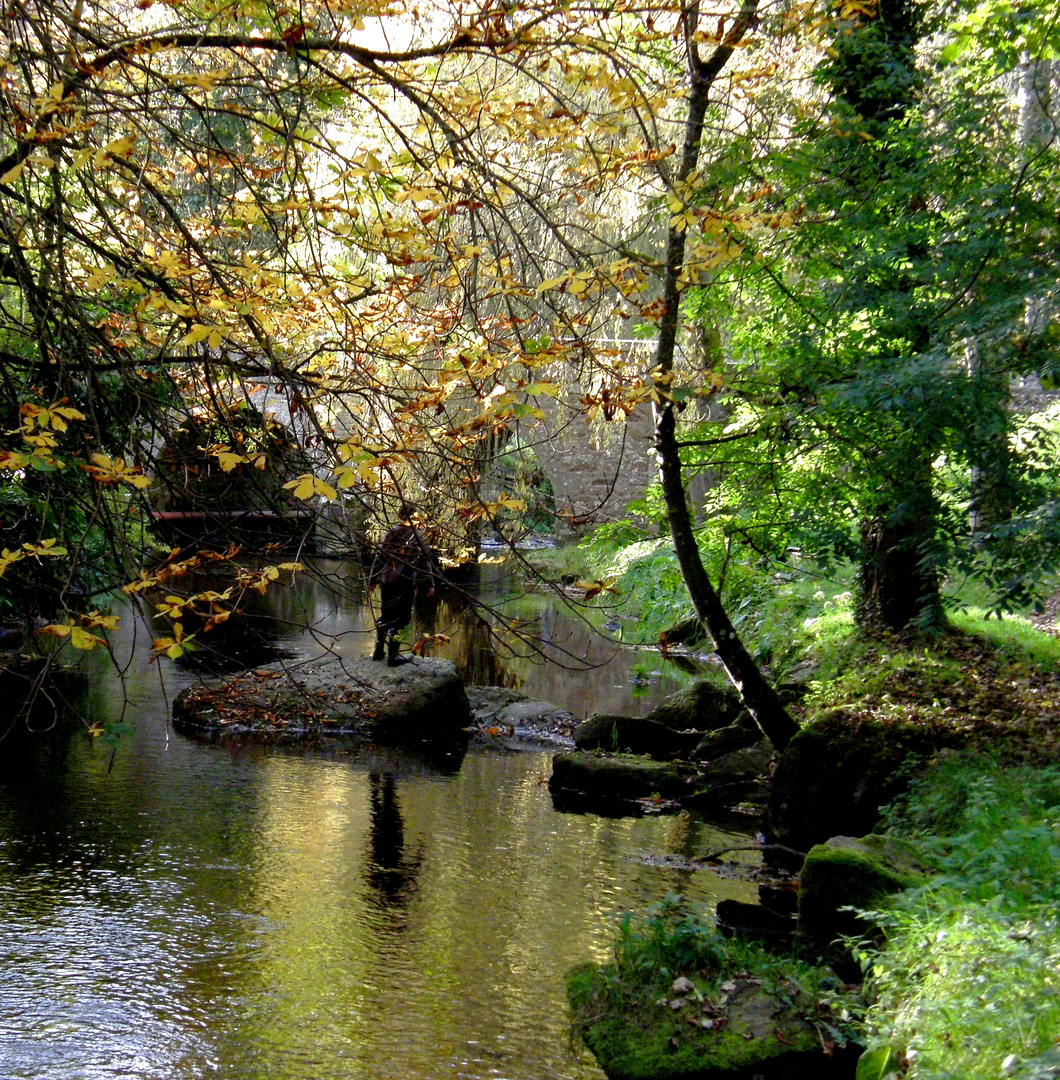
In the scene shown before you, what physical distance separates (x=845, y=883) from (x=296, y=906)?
3.21 metres

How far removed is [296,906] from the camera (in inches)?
254

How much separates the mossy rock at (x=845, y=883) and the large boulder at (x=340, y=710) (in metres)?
5.61

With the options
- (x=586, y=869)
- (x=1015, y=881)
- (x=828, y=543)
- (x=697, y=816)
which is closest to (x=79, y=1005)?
(x=586, y=869)

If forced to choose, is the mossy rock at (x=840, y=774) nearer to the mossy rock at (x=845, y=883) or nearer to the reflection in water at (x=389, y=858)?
the mossy rock at (x=845, y=883)

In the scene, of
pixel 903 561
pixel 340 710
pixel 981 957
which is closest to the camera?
pixel 981 957

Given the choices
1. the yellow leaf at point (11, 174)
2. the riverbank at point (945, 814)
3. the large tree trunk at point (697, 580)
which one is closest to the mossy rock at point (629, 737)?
the riverbank at point (945, 814)

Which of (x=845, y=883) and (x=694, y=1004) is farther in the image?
(x=845, y=883)

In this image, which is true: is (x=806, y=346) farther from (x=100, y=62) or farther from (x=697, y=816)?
(x=100, y=62)

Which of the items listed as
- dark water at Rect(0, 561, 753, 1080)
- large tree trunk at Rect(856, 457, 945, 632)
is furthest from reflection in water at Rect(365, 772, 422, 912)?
large tree trunk at Rect(856, 457, 945, 632)

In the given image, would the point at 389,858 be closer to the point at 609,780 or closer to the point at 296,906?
the point at 296,906

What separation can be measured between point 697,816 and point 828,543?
253cm

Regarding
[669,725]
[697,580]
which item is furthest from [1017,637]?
[669,725]

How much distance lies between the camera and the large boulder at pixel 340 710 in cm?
1094

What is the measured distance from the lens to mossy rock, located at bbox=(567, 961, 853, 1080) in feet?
15.1
